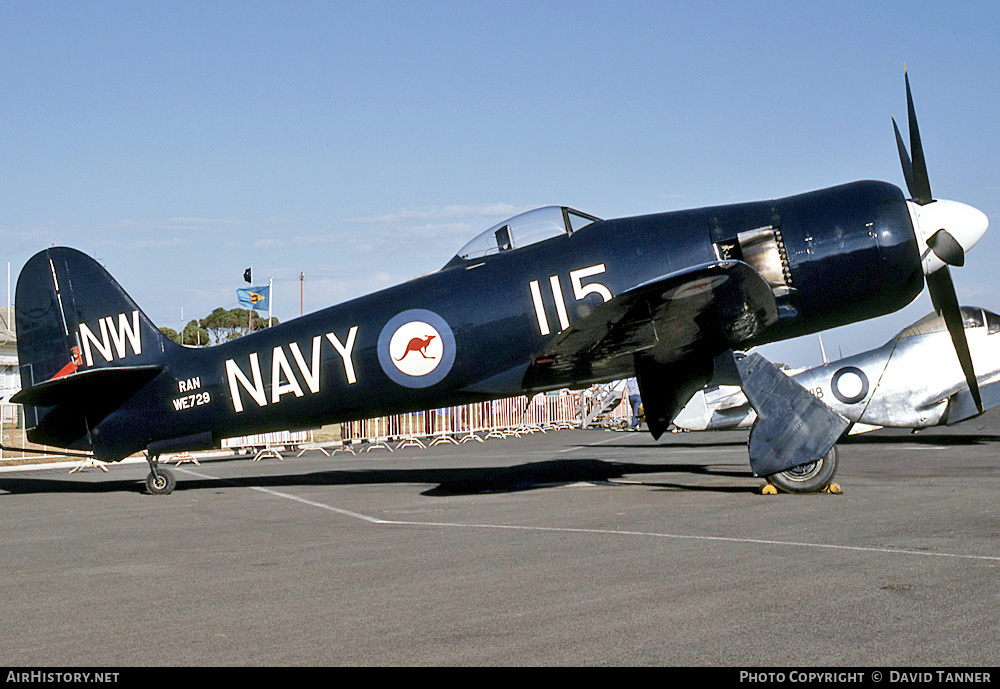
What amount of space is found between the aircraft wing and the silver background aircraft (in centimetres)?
735

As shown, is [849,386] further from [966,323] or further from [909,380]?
[966,323]

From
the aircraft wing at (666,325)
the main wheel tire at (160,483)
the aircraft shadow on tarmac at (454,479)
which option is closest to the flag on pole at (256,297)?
the aircraft shadow on tarmac at (454,479)

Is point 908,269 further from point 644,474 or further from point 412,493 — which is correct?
point 412,493

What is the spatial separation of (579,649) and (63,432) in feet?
34.2

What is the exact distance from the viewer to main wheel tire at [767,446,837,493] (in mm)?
9547

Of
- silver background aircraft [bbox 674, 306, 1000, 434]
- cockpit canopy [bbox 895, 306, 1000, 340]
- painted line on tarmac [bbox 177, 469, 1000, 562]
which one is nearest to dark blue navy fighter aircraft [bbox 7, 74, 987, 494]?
painted line on tarmac [bbox 177, 469, 1000, 562]

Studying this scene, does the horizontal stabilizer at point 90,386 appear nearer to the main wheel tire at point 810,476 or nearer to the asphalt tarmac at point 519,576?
the asphalt tarmac at point 519,576

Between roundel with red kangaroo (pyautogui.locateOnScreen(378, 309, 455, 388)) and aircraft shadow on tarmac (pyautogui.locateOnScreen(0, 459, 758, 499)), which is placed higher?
roundel with red kangaroo (pyautogui.locateOnScreen(378, 309, 455, 388))

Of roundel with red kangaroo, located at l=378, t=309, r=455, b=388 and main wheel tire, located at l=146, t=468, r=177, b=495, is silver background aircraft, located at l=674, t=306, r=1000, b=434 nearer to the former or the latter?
roundel with red kangaroo, located at l=378, t=309, r=455, b=388

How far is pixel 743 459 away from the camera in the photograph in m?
15.6

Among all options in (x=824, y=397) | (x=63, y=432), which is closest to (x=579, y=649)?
(x=63, y=432)

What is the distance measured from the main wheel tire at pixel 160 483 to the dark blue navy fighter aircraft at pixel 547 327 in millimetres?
27

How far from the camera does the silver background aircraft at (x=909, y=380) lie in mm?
17047

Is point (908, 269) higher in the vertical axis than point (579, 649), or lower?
higher
